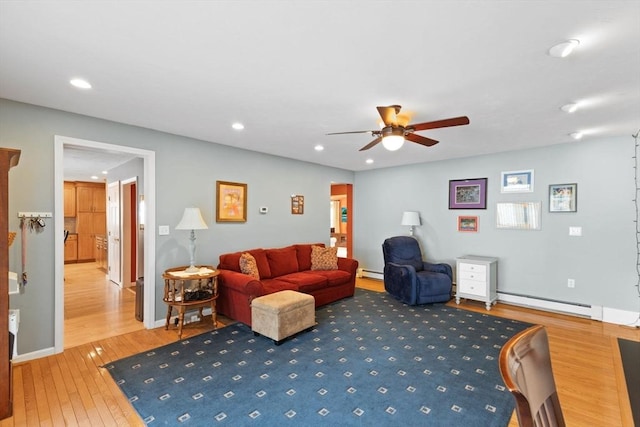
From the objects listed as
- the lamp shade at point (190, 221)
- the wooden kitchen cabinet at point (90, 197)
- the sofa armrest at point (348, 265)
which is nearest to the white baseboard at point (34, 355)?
the lamp shade at point (190, 221)

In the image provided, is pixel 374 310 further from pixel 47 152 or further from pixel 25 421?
pixel 47 152

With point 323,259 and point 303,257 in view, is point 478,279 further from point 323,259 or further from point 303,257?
point 303,257

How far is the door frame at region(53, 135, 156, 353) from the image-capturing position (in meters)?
3.12

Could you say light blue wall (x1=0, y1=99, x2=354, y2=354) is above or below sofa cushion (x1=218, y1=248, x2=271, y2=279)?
above

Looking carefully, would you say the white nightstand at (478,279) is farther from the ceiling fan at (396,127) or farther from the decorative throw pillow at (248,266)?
the decorative throw pillow at (248,266)

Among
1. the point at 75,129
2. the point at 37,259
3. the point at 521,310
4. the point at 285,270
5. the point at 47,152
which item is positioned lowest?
the point at 521,310

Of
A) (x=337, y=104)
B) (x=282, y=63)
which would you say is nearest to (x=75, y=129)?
(x=282, y=63)

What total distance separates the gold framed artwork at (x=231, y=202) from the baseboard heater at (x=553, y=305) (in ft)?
14.8

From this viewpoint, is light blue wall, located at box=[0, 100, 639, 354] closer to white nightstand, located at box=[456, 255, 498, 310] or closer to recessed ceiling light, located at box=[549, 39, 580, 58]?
white nightstand, located at box=[456, 255, 498, 310]

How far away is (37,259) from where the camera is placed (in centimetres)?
304

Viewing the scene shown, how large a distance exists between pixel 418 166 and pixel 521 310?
10.1ft

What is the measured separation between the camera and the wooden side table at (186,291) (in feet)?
11.7

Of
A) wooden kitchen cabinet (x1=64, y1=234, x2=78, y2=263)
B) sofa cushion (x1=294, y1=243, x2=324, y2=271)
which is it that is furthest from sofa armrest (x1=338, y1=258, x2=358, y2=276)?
wooden kitchen cabinet (x1=64, y1=234, x2=78, y2=263)

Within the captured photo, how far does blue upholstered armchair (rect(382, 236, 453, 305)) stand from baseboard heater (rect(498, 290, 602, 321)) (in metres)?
0.99
